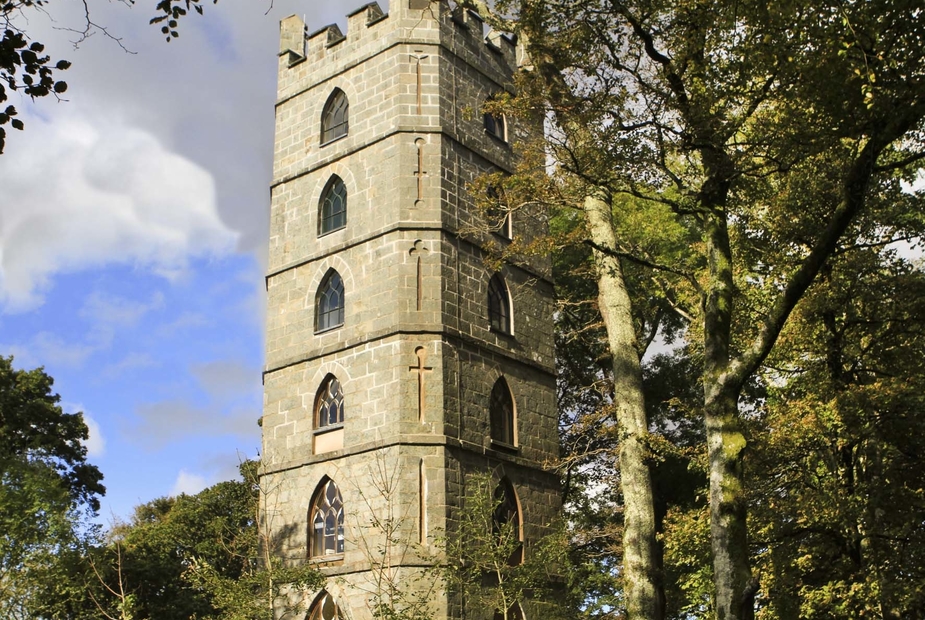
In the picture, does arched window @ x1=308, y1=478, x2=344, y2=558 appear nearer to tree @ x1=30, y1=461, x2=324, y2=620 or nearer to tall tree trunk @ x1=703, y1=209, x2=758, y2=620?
tree @ x1=30, y1=461, x2=324, y2=620

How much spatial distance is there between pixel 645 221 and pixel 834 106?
12860 millimetres

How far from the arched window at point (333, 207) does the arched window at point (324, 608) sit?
6.26 m

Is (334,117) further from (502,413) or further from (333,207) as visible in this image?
(502,413)

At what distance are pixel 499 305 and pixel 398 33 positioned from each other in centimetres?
516

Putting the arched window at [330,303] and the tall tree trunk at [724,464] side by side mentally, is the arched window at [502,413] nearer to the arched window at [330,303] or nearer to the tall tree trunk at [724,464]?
the arched window at [330,303]

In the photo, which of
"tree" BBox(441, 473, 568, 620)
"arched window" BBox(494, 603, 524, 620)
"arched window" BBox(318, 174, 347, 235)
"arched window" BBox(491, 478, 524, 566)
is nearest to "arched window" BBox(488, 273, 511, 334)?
"arched window" BBox(491, 478, 524, 566)

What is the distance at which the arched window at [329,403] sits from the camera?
660 inches

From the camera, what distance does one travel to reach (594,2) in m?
11.5

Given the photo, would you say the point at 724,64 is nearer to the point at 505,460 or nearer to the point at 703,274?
the point at 703,274

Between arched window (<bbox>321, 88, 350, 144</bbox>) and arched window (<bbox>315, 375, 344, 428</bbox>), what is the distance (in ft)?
15.2

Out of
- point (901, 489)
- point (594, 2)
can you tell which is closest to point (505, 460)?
point (901, 489)

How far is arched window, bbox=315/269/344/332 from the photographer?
17.4m

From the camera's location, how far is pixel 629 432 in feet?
43.8

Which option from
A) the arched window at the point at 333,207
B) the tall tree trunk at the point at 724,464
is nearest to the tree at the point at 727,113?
the tall tree trunk at the point at 724,464
